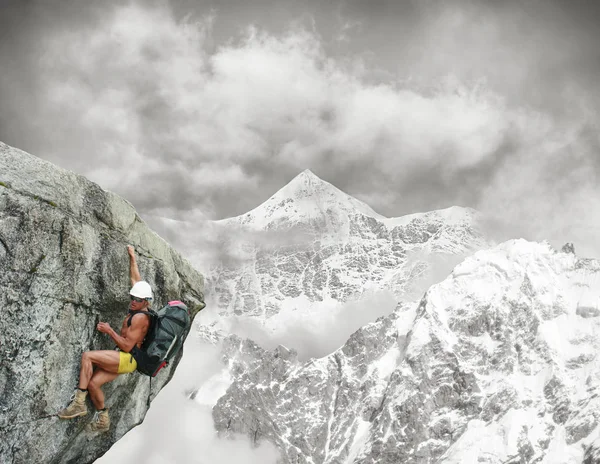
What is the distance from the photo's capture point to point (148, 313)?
→ 14.1 m

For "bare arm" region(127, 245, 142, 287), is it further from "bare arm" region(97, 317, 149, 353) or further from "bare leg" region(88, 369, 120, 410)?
"bare leg" region(88, 369, 120, 410)

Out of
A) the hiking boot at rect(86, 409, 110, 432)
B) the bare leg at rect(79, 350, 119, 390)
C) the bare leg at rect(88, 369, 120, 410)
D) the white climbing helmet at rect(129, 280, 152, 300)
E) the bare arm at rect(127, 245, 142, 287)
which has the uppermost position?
the bare arm at rect(127, 245, 142, 287)

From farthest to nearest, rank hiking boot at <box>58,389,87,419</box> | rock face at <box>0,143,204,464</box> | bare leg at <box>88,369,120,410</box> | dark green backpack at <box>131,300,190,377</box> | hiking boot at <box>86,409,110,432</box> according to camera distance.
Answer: hiking boot at <box>86,409,110,432</box> → dark green backpack at <box>131,300,190,377</box> → bare leg at <box>88,369,120,410</box> → hiking boot at <box>58,389,87,419</box> → rock face at <box>0,143,204,464</box>

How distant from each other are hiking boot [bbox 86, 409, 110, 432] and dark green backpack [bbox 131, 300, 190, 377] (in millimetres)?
1466

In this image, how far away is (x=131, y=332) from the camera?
1398cm

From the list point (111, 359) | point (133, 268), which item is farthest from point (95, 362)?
point (133, 268)

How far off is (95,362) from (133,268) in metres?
2.74

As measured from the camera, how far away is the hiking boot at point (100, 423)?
14.6 metres

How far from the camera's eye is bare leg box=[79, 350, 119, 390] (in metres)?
13.6

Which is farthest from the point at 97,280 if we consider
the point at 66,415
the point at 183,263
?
the point at 183,263

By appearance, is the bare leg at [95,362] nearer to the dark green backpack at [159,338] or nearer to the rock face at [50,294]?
the rock face at [50,294]

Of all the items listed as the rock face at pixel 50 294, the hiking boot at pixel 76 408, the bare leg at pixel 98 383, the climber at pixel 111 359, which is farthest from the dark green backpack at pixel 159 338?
the hiking boot at pixel 76 408

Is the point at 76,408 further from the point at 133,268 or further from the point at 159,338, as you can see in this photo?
the point at 133,268

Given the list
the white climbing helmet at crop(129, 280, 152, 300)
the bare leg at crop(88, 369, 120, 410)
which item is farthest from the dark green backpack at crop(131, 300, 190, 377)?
the bare leg at crop(88, 369, 120, 410)
